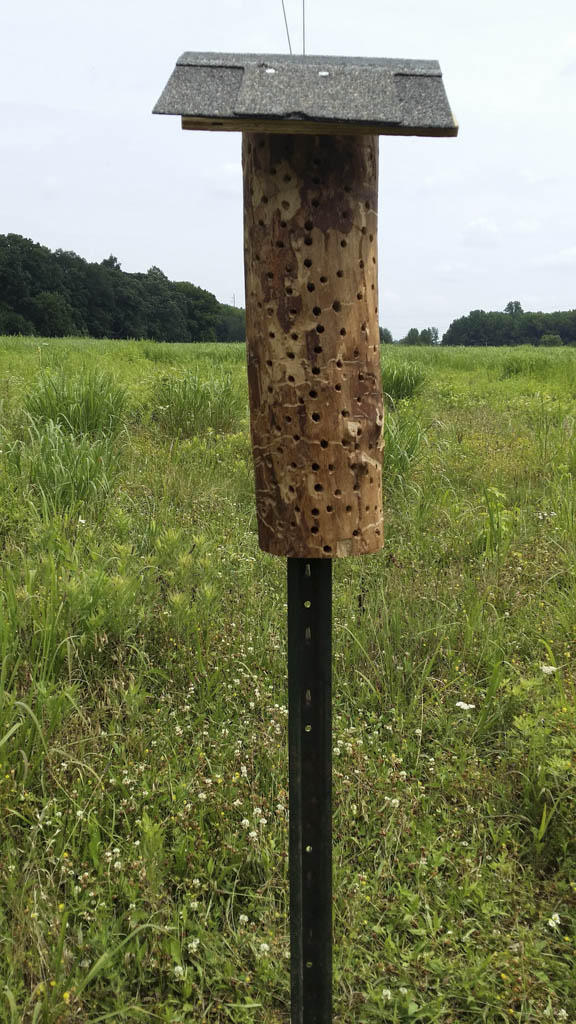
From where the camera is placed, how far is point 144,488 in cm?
Answer: 420

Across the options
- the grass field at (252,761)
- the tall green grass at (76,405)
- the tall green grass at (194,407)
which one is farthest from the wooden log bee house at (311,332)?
the tall green grass at (194,407)

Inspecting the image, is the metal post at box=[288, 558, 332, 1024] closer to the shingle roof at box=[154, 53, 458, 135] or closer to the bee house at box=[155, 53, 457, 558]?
the bee house at box=[155, 53, 457, 558]

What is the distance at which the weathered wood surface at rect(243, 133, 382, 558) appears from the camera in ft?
4.01

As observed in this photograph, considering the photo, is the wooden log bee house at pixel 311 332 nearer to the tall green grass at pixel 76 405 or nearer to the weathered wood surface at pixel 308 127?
the weathered wood surface at pixel 308 127

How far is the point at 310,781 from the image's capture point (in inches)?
55.3

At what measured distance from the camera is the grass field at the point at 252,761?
1.75m

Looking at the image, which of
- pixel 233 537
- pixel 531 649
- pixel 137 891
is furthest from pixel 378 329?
pixel 233 537

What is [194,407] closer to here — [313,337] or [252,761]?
[252,761]

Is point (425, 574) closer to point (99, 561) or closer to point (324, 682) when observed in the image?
A: point (99, 561)

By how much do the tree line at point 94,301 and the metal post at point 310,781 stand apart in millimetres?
43246

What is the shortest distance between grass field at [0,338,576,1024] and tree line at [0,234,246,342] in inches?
1629

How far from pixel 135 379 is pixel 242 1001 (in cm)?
669

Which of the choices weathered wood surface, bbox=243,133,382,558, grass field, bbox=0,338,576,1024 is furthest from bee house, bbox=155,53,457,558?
grass field, bbox=0,338,576,1024

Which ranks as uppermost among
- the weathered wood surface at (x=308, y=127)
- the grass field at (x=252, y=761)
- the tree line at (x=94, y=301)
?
the tree line at (x=94, y=301)
